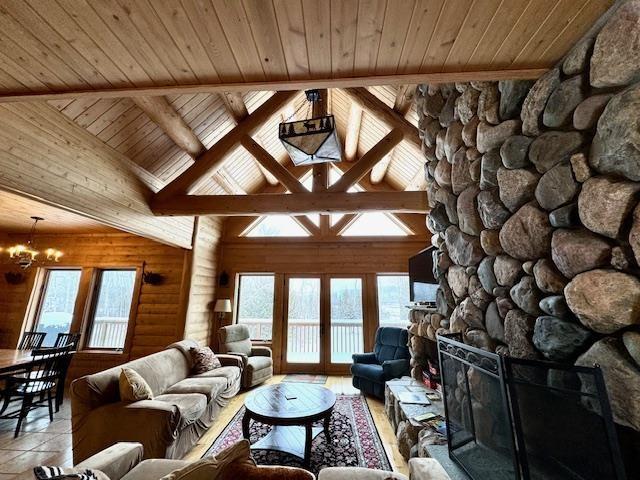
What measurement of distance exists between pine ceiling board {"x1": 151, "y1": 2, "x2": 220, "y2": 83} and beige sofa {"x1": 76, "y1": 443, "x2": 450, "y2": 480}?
2.33 m

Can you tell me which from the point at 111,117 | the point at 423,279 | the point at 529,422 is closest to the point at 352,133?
the point at 423,279

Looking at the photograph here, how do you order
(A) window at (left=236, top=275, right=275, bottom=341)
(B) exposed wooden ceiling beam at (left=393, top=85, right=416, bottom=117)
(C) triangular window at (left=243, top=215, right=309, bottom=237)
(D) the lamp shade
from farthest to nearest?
1. (C) triangular window at (left=243, top=215, right=309, bottom=237)
2. (A) window at (left=236, top=275, right=275, bottom=341)
3. (D) the lamp shade
4. (B) exposed wooden ceiling beam at (left=393, top=85, right=416, bottom=117)

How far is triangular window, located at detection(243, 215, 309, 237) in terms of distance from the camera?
21.3 ft

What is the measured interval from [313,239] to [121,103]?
4154 mm

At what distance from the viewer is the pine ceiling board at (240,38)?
1244 millimetres

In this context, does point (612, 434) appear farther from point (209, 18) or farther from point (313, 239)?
point (313, 239)

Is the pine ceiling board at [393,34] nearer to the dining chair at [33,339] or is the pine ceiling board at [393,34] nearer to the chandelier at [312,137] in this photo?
the chandelier at [312,137]

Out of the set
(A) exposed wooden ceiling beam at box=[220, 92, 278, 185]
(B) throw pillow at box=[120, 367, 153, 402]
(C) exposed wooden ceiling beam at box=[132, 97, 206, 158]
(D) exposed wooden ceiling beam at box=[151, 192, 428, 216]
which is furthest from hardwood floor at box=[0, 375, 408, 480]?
(A) exposed wooden ceiling beam at box=[220, 92, 278, 185]

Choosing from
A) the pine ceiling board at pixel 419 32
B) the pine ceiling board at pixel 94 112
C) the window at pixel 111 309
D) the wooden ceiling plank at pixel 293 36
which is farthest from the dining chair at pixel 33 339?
the pine ceiling board at pixel 419 32

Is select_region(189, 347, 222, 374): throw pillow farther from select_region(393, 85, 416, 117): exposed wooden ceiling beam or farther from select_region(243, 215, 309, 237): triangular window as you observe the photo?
select_region(393, 85, 416, 117): exposed wooden ceiling beam

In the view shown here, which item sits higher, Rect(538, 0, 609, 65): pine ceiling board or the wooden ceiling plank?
the wooden ceiling plank

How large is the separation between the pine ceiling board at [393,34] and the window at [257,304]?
214 inches

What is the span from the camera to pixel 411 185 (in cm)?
566

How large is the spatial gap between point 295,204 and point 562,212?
3371 millimetres
